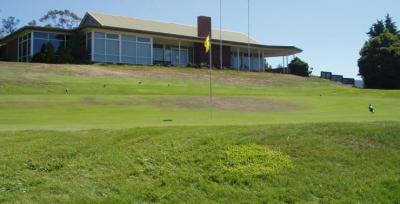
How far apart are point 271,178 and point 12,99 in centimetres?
1893

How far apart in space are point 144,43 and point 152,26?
4885 millimetres

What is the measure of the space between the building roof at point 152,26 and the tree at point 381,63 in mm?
12486

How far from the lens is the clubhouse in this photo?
5072 centimetres

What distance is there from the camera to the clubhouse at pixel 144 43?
1997 inches

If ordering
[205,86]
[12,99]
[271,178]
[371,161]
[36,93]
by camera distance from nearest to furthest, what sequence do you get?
[271,178], [371,161], [12,99], [36,93], [205,86]

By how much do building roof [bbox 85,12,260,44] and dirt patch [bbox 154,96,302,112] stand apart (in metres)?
23.7

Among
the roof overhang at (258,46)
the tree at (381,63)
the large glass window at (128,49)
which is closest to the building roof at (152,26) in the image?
the roof overhang at (258,46)

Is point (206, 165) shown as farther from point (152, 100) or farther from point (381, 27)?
point (381, 27)

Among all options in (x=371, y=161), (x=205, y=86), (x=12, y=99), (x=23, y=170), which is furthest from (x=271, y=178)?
(x=205, y=86)

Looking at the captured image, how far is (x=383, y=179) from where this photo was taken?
31.5 ft

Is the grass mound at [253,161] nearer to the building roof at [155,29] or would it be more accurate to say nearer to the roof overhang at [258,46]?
the building roof at [155,29]

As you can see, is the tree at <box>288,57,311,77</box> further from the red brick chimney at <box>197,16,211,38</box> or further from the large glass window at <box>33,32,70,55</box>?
the large glass window at <box>33,32,70,55</box>

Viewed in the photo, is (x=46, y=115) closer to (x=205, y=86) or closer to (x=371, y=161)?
(x=371, y=161)

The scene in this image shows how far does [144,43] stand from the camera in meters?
53.9
